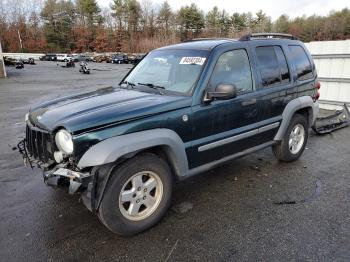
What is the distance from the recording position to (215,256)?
3.05m

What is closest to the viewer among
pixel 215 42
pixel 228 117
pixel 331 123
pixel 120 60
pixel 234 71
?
pixel 228 117

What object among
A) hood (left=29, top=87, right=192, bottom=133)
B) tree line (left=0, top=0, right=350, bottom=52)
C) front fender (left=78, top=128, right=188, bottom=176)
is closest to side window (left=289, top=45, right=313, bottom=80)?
hood (left=29, top=87, right=192, bottom=133)

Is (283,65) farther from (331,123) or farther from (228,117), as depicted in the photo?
(331,123)

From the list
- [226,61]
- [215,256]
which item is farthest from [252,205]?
[226,61]

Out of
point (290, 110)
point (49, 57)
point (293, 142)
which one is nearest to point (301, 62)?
point (290, 110)

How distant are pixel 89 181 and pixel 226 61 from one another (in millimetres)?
2264

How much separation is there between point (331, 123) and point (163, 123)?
19.1 ft

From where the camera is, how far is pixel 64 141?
308cm

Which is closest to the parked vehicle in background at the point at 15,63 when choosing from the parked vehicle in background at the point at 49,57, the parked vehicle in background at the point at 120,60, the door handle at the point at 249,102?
the parked vehicle in background at the point at 120,60

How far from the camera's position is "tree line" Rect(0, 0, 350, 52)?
8108 cm

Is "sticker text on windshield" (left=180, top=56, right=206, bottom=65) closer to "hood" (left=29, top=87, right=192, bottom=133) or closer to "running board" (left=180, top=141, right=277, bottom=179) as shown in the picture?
"hood" (left=29, top=87, right=192, bottom=133)

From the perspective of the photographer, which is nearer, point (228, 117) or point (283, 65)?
point (228, 117)

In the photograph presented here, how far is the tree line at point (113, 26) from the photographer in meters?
81.1

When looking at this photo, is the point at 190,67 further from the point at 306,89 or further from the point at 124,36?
the point at 124,36
